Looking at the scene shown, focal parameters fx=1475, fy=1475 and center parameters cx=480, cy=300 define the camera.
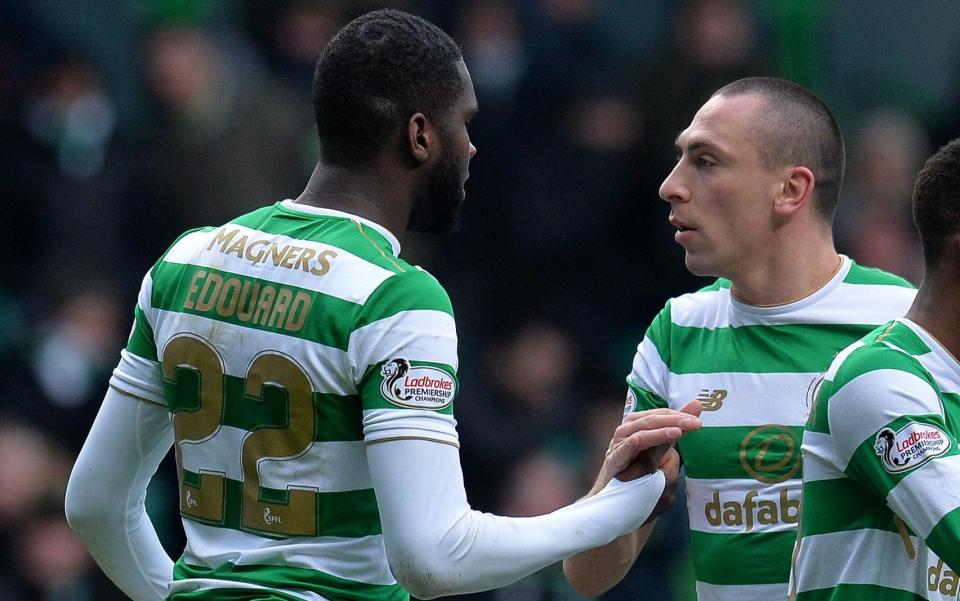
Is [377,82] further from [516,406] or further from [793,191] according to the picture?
[516,406]

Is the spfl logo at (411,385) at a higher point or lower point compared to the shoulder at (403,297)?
lower

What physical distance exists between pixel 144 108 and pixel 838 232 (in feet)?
12.4

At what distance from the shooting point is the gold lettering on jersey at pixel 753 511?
3.50m

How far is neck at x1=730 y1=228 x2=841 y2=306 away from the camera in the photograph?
3.63 metres

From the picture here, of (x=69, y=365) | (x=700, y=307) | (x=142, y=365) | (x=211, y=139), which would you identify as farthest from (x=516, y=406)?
(x=142, y=365)

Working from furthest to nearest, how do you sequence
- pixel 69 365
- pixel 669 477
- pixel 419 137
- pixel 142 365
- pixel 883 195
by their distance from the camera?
1. pixel 883 195
2. pixel 69 365
3. pixel 669 477
4. pixel 142 365
5. pixel 419 137

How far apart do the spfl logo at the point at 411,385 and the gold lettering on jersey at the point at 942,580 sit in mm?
980

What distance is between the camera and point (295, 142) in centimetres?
743

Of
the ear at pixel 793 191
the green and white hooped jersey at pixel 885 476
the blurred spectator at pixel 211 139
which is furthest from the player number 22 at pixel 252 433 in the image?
the blurred spectator at pixel 211 139

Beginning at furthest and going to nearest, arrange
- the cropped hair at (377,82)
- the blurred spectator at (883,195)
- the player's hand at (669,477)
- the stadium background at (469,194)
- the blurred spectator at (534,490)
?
the blurred spectator at (883,195) < the blurred spectator at (534,490) < the stadium background at (469,194) < the player's hand at (669,477) < the cropped hair at (377,82)

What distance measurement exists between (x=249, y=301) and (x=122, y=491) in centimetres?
66

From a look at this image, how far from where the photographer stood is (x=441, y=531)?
2711 mm

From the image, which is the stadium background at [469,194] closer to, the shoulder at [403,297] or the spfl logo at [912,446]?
the shoulder at [403,297]

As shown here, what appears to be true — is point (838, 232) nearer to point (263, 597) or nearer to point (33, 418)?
point (33, 418)
